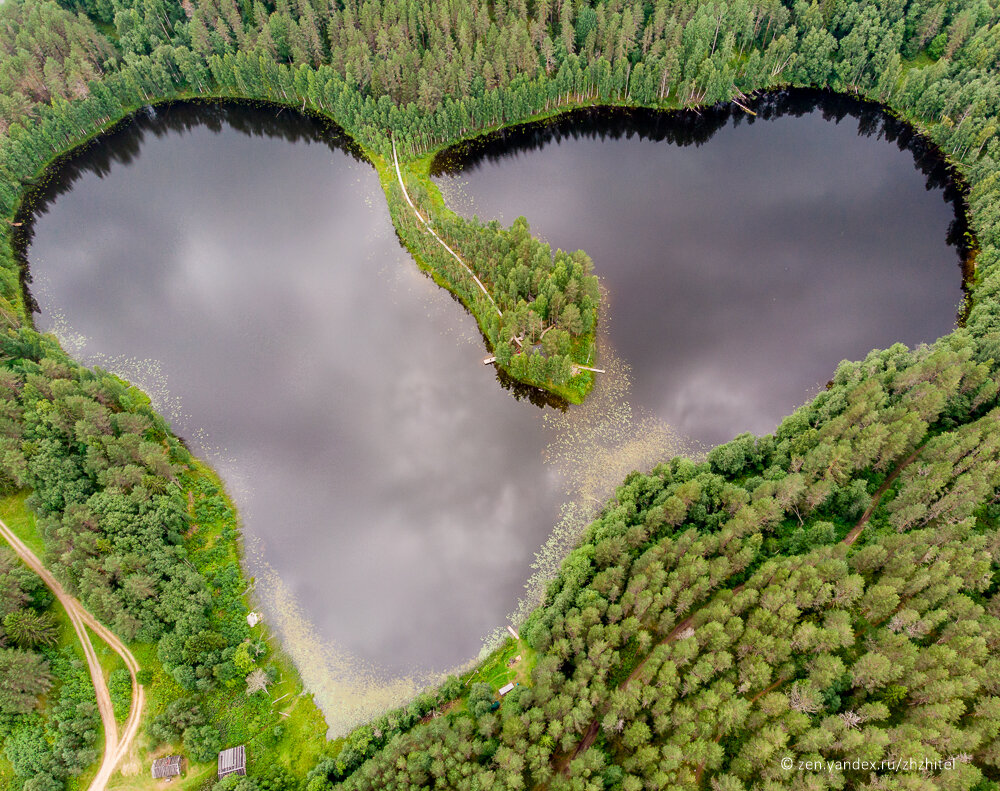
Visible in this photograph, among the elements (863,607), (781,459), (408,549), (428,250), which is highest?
(428,250)

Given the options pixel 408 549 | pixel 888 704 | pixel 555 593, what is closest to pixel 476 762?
pixel 555 593

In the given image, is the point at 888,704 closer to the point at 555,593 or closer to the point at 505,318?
the point at 555,593

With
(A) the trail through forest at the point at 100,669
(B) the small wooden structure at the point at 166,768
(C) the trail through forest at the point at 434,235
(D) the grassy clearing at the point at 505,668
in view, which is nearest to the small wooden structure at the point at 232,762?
(B) the small wooden structure at the point at 166,768

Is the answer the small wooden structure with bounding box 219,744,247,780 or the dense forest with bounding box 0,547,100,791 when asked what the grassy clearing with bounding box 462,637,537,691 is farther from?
the dense forest with bounding box 0,547,100,791

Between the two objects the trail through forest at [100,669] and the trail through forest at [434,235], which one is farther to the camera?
the trail through forest at [434,235]

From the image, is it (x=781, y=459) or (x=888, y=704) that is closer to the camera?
(x=888, y=704)

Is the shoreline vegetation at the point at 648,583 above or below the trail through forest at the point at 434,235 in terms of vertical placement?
below

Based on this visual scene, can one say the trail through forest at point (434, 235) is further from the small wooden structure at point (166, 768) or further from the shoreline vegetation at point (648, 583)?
the small wooden structure at point (166, 768)
